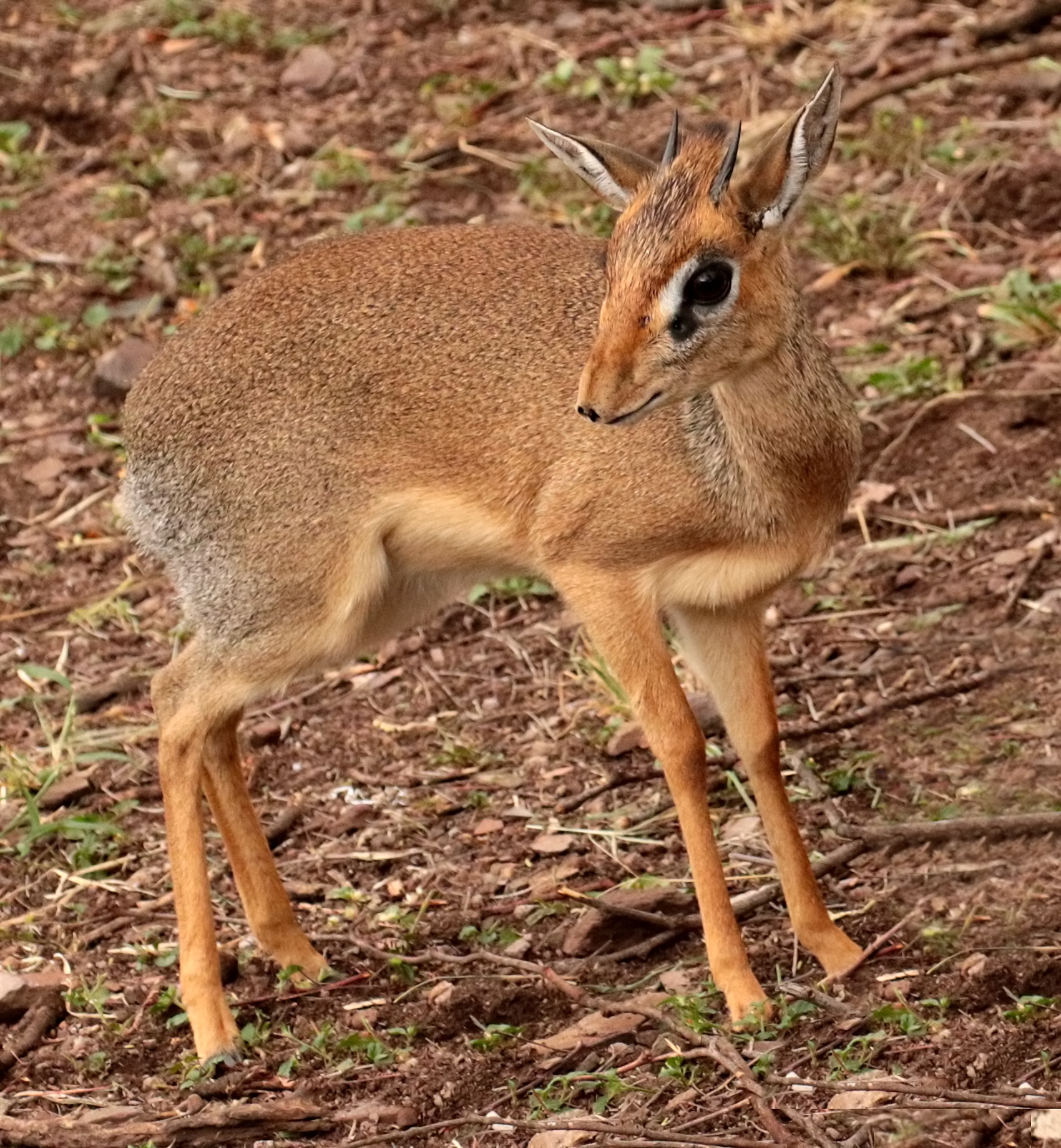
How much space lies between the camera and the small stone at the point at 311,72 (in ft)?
32.1

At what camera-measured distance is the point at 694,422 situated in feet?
16.0

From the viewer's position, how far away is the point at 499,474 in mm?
5129

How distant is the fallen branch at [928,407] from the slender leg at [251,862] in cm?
269

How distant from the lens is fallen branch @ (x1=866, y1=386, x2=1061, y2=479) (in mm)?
6895

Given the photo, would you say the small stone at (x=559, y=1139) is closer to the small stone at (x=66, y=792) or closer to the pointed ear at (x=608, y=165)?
the pointed ear at (x=608, y=165)

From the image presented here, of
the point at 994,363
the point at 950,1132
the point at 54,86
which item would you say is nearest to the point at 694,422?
the point at 950,1132

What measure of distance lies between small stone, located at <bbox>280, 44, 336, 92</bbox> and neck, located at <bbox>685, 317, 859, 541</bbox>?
5481 millimetres

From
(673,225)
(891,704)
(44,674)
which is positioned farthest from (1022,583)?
(44,674)

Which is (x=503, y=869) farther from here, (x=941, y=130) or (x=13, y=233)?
(x=13, y=233)

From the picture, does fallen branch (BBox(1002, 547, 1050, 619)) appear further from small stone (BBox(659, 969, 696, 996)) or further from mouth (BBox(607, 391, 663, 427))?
mouth (BBox(607, 391, 663, 427))

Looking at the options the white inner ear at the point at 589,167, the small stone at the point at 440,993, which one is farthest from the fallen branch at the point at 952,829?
the white inner ear at the point at 589,167

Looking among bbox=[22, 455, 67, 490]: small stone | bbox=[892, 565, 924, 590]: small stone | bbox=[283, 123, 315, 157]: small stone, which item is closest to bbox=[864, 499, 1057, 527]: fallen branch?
bbox=[892, 565, 924, 590]: small stone

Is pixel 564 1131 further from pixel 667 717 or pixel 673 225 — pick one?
pixel 673 225

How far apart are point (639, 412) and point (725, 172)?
0.58 m
